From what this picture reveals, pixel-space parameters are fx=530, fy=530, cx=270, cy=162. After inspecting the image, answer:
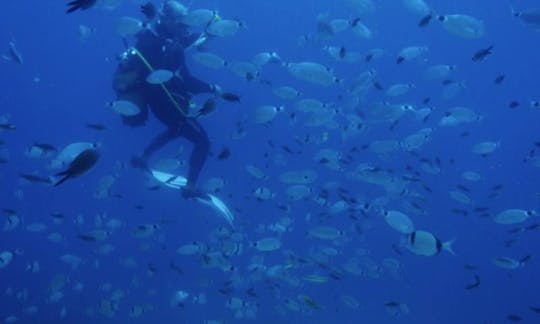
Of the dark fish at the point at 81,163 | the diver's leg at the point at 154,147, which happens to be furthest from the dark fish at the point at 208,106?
the dark fish at the point at 81,163

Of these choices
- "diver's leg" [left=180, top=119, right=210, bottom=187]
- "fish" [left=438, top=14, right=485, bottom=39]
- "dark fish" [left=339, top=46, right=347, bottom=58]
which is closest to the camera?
"fish" [left=438, top=14, right=485, bottom=39]

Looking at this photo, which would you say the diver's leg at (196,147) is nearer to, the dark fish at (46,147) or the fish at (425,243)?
the dark fish at (46,147)

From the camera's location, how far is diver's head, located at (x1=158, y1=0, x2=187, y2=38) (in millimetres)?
8914

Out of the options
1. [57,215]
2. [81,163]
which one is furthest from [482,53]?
[57,215]

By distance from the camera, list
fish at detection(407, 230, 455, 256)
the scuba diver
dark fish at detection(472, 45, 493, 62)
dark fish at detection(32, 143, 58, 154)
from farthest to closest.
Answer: the scuba diver, dark fish at detection(472, 45, 493, 62), dark fish at detection(32, 143, 58, 154), fish at detection(407, 230, 455, 256)

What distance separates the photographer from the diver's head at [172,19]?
891cm

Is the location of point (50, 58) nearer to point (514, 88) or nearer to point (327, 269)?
point (514, 88)

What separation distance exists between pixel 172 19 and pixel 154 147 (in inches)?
105

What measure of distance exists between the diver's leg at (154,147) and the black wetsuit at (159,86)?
0.70ft

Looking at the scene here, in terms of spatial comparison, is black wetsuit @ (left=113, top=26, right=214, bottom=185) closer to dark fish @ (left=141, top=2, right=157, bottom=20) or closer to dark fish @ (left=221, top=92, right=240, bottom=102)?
dark fish @ (left=141, top=2, right=157, bottom=20)

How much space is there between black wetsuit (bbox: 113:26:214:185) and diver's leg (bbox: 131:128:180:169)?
0.70ft

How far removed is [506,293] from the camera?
138 ft

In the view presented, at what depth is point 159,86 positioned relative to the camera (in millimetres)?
9438

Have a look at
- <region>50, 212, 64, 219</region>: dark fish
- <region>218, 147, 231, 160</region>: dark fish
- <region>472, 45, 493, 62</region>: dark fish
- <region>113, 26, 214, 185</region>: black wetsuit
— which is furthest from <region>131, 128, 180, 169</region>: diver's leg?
<region>472, 45, 493, 62</region>: dark fish
